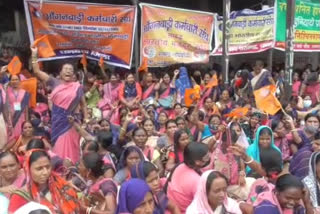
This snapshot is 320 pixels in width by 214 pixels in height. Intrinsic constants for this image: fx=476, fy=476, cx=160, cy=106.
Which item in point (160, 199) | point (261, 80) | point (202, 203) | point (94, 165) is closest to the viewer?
point (202, 203)

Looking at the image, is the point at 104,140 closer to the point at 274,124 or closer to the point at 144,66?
the point at 274,124

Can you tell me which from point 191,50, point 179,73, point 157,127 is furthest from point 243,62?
point 157,127

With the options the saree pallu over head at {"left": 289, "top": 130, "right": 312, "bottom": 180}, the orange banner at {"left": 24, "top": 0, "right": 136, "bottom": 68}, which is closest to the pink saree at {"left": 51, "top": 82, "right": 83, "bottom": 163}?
the saree pallu over head at {"left": 289, "top": 130, "right": 312, "bottom": 180}

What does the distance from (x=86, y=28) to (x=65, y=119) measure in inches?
114

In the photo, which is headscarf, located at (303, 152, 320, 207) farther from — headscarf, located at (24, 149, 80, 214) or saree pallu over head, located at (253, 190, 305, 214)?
headscarf, located at (24, 149, 80, 214)

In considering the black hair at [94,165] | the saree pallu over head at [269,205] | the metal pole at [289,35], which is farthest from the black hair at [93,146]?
the metal pole at [289,35]

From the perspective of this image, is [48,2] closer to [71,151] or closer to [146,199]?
[71,151]

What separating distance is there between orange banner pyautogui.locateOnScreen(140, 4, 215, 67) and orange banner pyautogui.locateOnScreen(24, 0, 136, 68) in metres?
0.37

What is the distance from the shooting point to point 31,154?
2.70m

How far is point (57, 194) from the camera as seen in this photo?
2723 mm

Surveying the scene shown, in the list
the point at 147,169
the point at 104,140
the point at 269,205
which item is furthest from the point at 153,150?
the point at 269,205

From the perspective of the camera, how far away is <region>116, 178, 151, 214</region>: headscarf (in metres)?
2.33

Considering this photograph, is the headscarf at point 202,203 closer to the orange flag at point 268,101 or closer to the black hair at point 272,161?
the black hair at point 272,161

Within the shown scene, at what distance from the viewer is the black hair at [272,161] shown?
3441 millimetres
